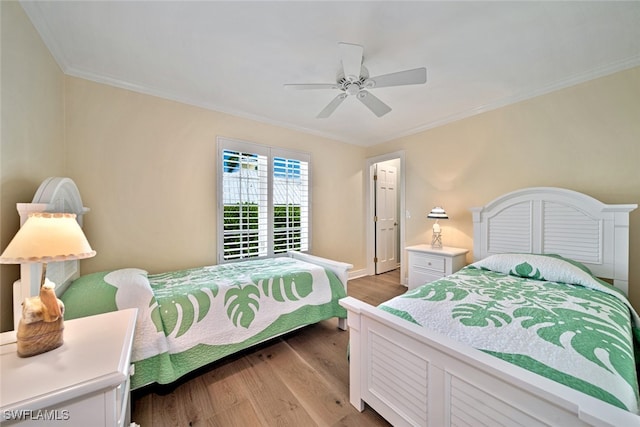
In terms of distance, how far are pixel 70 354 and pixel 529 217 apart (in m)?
3.58

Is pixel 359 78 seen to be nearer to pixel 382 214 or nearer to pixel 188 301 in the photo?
pixel 188 301

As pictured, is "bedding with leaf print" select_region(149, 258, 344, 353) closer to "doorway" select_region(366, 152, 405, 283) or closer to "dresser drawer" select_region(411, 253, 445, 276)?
"dresser drawer" select_region(411, 253, 445, 276)

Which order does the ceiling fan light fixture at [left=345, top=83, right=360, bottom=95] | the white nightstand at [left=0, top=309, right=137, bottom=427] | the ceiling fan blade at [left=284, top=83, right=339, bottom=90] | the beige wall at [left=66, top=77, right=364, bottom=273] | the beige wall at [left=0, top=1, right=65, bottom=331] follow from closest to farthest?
the white nightstand at [left=0, top=309, right=137, bottom=427] < the beige wall at [left=0, top=1, right=65, bottom=331] < the ceiling fan blade at [left=284, top=83, right=339, bottom=90] < the ceiling fan light fixture at [left=345, top=83, right=360, bottom=95] < the beige wall at [left=66, top=77, right=364, bottom=273]

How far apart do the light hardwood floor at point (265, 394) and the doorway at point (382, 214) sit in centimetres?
244

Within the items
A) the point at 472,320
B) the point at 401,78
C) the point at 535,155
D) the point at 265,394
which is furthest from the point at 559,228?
the point at 265,394

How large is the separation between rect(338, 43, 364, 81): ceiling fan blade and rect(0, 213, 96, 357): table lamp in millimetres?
1711

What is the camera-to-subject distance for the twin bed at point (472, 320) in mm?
887

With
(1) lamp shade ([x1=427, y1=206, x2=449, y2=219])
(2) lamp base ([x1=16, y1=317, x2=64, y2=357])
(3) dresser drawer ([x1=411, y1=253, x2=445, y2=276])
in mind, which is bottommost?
(3) dresser drawer ([x1=411, y1=253, x2=445, y2=276])

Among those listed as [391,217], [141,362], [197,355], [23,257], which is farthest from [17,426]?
[391,217]

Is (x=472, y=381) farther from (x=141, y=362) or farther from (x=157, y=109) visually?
(x=157, y=109)

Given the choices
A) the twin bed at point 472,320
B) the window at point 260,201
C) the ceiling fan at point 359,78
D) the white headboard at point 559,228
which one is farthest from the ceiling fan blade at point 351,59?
the white headboard at point 559,228

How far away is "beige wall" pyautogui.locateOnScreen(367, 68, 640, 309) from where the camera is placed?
2.08m

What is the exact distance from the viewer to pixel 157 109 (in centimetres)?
251

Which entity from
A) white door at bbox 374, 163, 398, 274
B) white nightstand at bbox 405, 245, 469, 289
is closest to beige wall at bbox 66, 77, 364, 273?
white door at bbox 374, 163, 398, 274
